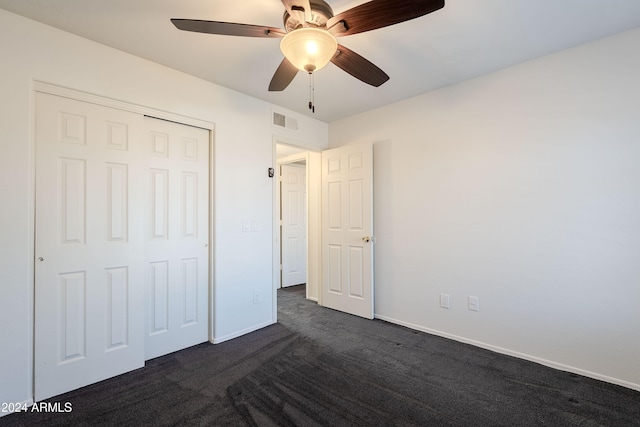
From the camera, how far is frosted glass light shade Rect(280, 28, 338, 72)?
149 centimetres

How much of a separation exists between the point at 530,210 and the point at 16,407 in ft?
12.8

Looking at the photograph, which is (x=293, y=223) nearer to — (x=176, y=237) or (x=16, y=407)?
(x=176, y=237)

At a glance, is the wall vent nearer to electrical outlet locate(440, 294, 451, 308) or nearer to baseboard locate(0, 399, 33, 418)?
electrical outlet locate(440, 294, 451, 308)

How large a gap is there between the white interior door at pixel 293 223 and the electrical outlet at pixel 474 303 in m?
3.05

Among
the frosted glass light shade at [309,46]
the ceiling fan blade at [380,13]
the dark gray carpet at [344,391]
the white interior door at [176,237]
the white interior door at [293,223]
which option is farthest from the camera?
the white interior door at [293,223]

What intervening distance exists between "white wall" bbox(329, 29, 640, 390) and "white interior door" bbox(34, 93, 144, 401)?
101 inches

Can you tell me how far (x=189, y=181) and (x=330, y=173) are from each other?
5.83 feet

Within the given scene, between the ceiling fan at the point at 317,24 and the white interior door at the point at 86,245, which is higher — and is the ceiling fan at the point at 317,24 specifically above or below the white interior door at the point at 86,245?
above

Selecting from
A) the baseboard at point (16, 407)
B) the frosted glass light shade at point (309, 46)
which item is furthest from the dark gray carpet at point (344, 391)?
the frosted glass light shade at point (309, 46)

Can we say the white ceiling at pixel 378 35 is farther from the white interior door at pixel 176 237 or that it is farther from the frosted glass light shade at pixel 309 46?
the white interior door at pixel 176 237

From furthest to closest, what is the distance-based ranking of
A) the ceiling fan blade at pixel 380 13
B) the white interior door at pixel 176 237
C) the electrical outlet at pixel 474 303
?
1. the electrical outlet at pixel 474 303
2. the white interior door at pixel 176 237
3. the ceiling fan blade at pixel 380 13

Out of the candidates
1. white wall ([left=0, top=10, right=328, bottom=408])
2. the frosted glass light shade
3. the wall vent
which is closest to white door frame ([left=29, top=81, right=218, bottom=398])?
white wall ([left=0, top=10, right=328, bottom=408])

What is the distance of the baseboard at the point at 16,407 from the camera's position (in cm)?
178

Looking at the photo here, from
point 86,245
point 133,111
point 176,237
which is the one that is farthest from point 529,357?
point 133,111
